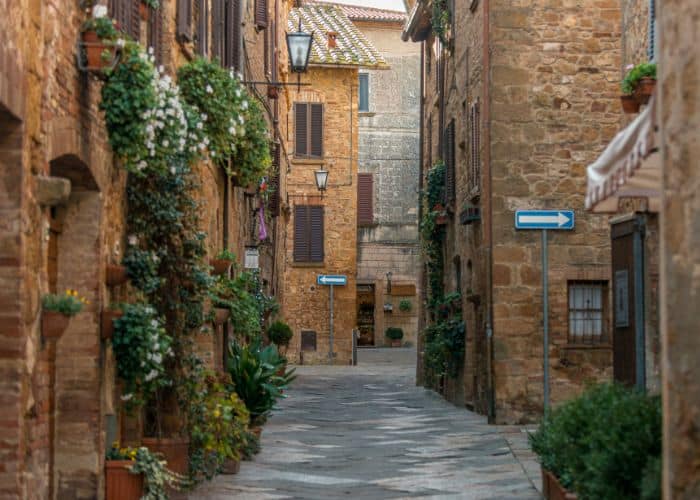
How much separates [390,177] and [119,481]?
37418mm

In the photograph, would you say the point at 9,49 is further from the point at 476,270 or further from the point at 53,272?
the point at 476,270

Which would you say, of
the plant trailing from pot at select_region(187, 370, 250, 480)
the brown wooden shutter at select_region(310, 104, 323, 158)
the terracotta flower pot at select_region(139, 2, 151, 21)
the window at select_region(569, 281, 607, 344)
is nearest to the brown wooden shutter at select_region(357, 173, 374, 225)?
the brown wooden shutter at select_region(310, 104, 323, 158)

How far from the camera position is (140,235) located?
10.3 metres

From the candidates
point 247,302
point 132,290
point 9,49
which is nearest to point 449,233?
point 247,302

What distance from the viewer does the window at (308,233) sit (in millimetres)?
39000

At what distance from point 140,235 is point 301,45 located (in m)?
5.65

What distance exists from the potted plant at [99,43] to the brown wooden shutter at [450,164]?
579 inches

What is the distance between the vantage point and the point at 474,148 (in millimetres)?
20062

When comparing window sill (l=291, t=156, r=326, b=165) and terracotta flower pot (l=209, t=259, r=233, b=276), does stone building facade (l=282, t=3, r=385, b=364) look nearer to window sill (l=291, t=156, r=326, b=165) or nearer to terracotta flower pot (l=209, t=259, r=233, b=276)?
window sill (l=291, t=156, r=326, b=165)

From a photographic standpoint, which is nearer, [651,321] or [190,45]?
[651,321]

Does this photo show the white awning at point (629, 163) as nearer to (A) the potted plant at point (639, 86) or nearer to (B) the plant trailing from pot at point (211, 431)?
(A) the potted plant at point (639, 86)

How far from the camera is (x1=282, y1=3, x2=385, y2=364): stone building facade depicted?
128ft

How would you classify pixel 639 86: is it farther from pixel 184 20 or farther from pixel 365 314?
pixel 365 314

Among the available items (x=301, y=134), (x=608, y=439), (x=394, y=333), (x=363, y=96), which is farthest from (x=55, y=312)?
(x=394, y=333)
